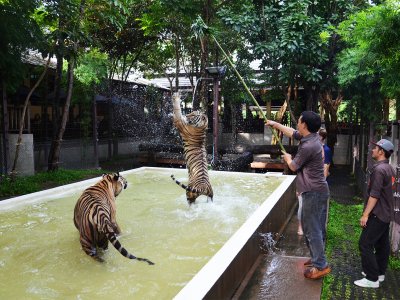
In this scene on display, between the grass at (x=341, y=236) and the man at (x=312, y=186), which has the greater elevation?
the man at (x=312, y=186)

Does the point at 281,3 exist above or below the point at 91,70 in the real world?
above

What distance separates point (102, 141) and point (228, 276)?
15.0 metres

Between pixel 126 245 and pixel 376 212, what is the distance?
2853 millimetres

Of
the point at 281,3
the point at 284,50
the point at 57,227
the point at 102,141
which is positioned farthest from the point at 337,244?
the point at 102,141

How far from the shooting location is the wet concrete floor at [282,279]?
3.87m

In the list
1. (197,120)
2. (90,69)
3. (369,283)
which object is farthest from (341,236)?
(90,69)

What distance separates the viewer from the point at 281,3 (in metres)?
11.6

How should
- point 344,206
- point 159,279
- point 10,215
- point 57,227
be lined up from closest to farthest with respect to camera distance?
point 159,279 < point 57,227 < point 10,215 < point 344,206

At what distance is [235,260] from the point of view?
3.81m

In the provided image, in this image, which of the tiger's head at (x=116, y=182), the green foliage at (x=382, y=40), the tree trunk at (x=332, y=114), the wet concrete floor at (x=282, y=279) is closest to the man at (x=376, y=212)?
the wet concrete floor at (x=282, y=279)

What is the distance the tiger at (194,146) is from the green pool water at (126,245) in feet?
1.34

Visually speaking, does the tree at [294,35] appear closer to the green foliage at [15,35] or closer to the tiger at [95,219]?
the green foliage at [15,35]

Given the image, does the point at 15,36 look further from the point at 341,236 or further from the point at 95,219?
the point at 341,236

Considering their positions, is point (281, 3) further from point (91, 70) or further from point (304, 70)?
point (91, 70)
